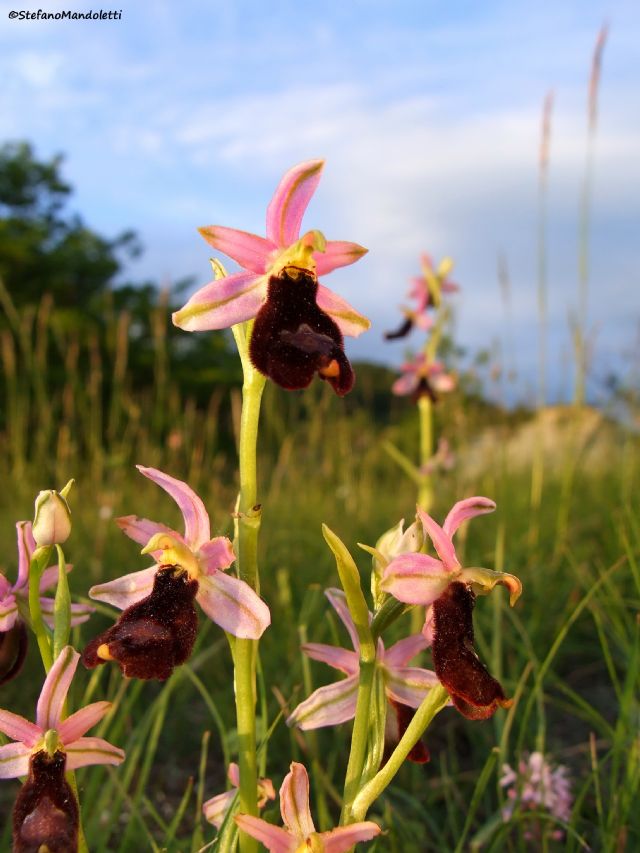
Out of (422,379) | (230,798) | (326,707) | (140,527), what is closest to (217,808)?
(230,798)

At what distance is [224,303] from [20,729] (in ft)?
1.91

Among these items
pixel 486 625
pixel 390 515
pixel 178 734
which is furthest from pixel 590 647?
pixel 390 515

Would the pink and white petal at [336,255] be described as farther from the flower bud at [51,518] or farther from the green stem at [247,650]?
the flower bud at [51,518]

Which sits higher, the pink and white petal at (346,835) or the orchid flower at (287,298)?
the orchid flower at (287,298)

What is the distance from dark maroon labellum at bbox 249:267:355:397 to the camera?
115 centimetres

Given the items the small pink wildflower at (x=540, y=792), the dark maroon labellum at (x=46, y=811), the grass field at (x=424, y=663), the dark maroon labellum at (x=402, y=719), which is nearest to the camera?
the dark maroon labellum at (x=46, y=811)

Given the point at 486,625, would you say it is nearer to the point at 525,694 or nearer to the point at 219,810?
the point at 525,694

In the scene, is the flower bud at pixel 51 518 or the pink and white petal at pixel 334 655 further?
the pink and white petal at pixel 334 655

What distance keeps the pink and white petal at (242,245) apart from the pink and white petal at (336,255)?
0.22ft

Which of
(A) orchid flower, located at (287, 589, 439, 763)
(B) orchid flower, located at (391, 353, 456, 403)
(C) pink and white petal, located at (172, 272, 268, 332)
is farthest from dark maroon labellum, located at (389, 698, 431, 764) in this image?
(B) orchid flower, located at (391, 353, 456, 403)

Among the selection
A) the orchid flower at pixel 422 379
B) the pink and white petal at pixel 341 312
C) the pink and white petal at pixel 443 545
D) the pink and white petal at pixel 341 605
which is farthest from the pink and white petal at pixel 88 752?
the orchid flower at pixel 422 379

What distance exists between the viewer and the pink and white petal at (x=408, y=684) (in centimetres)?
124

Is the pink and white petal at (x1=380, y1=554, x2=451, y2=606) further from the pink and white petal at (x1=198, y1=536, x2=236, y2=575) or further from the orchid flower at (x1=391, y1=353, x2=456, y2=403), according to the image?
the orchid flower at (x1=391, y1=353, x2=456, y2=403)

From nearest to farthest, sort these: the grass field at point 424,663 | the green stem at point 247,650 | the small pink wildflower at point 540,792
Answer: the green stem at point 247,650, the grass field at point 424,663, the small pink wildflower at point 540,792
